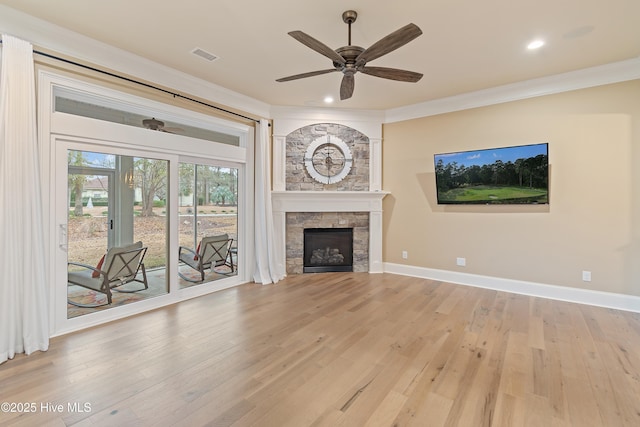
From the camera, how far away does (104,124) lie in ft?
10.7

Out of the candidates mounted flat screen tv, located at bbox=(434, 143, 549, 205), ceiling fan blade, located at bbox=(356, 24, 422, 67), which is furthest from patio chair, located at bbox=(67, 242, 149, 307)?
mounted flat screen tv, located at bbox=(434, 143, 549, 205)

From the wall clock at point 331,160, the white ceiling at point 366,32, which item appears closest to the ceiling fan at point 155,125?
the white ceiling at point 366,32

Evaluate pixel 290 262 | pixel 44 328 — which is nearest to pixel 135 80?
pixel 44 328

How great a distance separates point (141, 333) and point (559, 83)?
6120mm

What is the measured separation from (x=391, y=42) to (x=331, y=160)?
3.15 metres

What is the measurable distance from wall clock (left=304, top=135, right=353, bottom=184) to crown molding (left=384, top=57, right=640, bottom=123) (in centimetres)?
118

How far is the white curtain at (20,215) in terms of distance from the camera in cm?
251

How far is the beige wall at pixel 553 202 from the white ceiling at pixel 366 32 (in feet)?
1.87

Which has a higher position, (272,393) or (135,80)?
(135,80)

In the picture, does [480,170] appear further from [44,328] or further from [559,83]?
[44,328]

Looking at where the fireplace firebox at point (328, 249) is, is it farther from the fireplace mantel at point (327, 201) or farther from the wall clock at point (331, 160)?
the wall clock at point (331, 160)

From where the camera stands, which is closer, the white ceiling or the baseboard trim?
the white ceiling

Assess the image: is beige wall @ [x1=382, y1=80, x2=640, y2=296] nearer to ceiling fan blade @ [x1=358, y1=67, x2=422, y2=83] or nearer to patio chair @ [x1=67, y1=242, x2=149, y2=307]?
ceiling fan blade @ [x1=358, y1=67, x2=422, y2=83]

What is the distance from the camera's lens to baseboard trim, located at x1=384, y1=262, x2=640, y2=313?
372 cm
